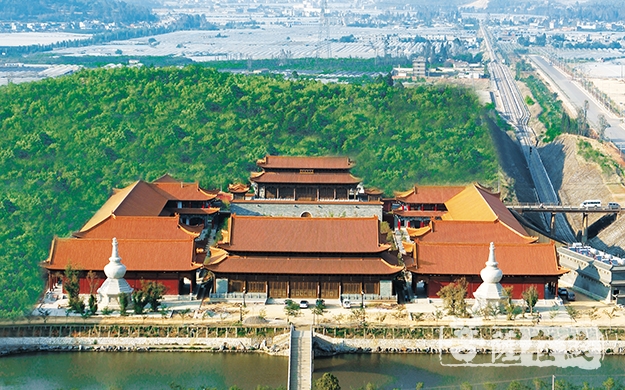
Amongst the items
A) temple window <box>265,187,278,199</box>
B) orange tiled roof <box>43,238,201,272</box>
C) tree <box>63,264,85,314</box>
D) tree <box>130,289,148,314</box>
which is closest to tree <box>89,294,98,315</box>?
tree <box>63,264,85,314</box>

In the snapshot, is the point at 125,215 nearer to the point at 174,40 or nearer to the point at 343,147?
the point at 343,147

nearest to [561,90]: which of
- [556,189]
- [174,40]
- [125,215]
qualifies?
[556,189]

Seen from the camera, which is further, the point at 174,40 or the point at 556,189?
the point at 174,40

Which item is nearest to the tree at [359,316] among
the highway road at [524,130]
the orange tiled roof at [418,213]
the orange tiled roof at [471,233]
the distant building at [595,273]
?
the orange tiled roof at [471,233]

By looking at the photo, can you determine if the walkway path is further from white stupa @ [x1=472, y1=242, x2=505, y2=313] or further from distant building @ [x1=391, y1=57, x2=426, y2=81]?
distant building @ [x1=391, y1=57, x2=426, y2=81]

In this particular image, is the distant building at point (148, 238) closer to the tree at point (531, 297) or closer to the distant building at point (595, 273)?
the tree at point (531, 297)

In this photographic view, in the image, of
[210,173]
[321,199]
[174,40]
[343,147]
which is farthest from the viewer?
[174,40]

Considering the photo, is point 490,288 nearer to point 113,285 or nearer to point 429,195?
point 113,285
